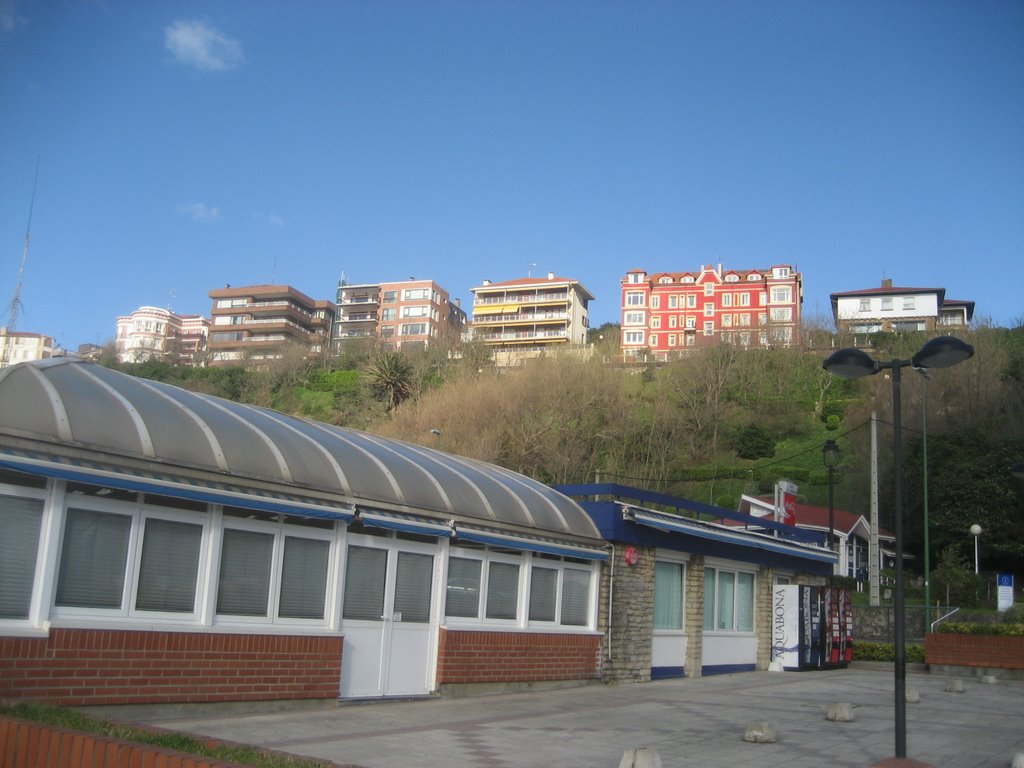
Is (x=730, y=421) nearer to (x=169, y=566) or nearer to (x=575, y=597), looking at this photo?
(x=575, y=597)

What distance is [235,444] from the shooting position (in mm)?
10844

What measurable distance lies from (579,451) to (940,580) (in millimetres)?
16524

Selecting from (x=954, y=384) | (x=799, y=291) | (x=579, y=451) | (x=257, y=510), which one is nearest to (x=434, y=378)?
(x=579, y=451)

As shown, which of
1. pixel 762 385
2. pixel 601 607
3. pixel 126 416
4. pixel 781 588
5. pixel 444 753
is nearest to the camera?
pixel 444 753

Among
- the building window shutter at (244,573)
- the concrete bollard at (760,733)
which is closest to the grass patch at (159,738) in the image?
the building window shutter at (244,573)

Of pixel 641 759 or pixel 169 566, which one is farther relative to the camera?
pixel 169 566

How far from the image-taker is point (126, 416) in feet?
32.1

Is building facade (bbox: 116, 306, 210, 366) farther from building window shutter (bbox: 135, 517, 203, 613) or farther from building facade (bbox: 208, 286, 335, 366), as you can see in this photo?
building window shutter (bbox: 135, 517, 203, 613)

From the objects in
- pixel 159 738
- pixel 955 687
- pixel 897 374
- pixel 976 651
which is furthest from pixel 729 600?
pixel 159 738

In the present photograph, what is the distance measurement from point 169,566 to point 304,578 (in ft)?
6.49

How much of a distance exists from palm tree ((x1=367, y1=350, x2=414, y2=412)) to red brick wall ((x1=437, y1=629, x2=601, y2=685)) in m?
36.1

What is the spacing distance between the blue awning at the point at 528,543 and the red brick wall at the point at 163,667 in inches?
108

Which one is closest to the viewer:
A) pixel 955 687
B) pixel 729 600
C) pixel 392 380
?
pixel 955 687

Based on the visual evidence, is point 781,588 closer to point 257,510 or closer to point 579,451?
point 257,510
